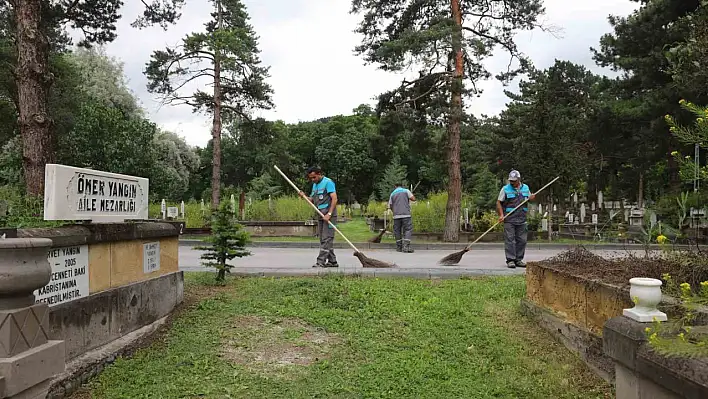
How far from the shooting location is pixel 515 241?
10.2 m

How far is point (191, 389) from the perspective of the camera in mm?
3814

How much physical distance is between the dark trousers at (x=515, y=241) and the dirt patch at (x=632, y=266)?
448 cm

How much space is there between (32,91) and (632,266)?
388 inches

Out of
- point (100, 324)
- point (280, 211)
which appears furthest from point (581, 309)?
point (280, 211)

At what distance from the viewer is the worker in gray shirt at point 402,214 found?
13.4 m

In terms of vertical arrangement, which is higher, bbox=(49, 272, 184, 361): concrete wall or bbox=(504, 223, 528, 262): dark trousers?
bbox=(504, 223, 528, 262): dark trousers

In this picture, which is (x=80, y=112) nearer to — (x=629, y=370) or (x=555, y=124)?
(x=555, y=124)

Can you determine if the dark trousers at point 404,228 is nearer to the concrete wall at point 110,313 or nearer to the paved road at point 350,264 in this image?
the paved road at point 350,264

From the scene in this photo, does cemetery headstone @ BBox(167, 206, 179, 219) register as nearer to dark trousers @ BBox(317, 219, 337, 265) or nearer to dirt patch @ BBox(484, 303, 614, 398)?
dark trousers @ BBox(317, 219, 337, 265)

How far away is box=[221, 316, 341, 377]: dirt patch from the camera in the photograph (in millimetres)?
4387

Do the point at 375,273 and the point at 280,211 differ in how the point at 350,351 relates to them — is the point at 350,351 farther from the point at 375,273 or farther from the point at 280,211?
the point at 280,211

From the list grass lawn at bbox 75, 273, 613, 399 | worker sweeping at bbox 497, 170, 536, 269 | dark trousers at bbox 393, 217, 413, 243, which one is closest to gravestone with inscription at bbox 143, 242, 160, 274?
grass lawn at bbox 75, 273, 613, 399

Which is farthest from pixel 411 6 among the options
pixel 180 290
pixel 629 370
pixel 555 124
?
pixel 629 370

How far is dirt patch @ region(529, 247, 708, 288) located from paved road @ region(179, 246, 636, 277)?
3.22 meters
